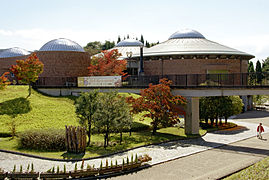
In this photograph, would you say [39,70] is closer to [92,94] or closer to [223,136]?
[92,94]

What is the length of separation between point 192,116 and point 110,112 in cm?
966

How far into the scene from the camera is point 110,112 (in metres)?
20.2

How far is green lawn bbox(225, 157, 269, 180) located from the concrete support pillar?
33.6ft

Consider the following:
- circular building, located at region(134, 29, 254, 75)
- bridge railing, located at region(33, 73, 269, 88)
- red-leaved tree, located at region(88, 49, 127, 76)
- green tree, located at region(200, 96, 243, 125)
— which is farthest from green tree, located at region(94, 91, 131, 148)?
circular building, located at region(134, 29, 254, 75)

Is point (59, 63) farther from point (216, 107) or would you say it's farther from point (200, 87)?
point (200, 87)

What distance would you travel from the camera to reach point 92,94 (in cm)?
2167

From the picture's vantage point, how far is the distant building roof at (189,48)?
44.7 meters

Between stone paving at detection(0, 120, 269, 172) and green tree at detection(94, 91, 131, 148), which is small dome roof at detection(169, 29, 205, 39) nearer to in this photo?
stone paving at detection(0, 120, 269, 172)

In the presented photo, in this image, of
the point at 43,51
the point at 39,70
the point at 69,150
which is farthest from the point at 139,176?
the point at 43,51

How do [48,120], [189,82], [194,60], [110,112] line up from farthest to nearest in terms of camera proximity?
[194,60]
[189,82]
[48,120]
[110,112]

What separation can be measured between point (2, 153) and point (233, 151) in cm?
1746

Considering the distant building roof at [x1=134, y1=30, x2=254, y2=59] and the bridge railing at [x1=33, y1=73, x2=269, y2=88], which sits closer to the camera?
the bridge railing at [x1=33, y1=73, x2=269, y2=88]

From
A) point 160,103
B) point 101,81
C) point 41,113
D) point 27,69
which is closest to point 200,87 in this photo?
point 160,103

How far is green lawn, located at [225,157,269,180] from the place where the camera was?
13.8 m
